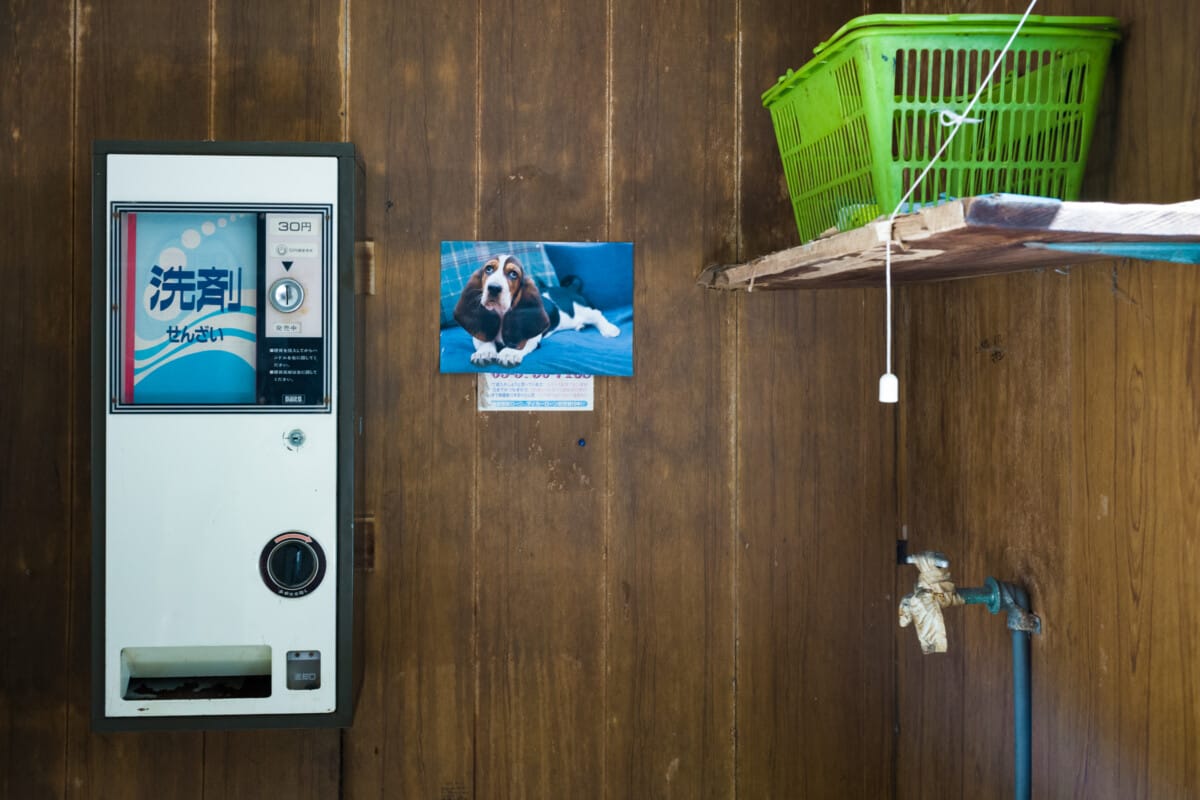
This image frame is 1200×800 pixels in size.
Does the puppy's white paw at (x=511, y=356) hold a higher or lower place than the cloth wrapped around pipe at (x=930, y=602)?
higher

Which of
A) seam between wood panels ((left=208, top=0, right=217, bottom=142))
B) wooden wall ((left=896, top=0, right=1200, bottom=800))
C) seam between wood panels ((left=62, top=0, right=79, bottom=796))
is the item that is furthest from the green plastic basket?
seam between wood panels ((left=62, top=0, right=79, bottom=796))

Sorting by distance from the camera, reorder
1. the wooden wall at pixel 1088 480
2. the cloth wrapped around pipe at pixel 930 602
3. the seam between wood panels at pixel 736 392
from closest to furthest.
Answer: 1. the wooden wall at pixel 1088 480
2. the cloth wrapped around pipe at pixel 930 602
3. the seam between wood panels at pixel 736 392

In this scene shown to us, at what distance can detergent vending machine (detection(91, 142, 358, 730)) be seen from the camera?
1459 mm

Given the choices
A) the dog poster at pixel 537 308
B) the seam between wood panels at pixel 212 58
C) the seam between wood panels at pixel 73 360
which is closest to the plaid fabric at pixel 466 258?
the dog poster at pixel 537 308

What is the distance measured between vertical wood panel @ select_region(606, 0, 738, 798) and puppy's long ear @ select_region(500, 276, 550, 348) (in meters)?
0.19

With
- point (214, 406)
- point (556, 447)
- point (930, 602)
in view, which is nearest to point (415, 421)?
point (556, 447)

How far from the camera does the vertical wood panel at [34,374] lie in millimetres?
1675

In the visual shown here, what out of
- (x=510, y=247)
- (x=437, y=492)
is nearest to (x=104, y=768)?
(x=437, y=492)

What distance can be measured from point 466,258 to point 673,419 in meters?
0.50

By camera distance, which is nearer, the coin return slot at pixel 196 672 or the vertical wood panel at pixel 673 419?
the coin return slot at pixel 196 672

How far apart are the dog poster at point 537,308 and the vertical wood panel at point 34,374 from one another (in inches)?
28.1

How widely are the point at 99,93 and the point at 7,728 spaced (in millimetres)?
1187

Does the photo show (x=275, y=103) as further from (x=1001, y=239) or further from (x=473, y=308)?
(x=1001, y=239)

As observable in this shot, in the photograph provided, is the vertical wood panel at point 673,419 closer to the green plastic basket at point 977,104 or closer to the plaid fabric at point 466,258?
the plaid fabric at point 466,258
